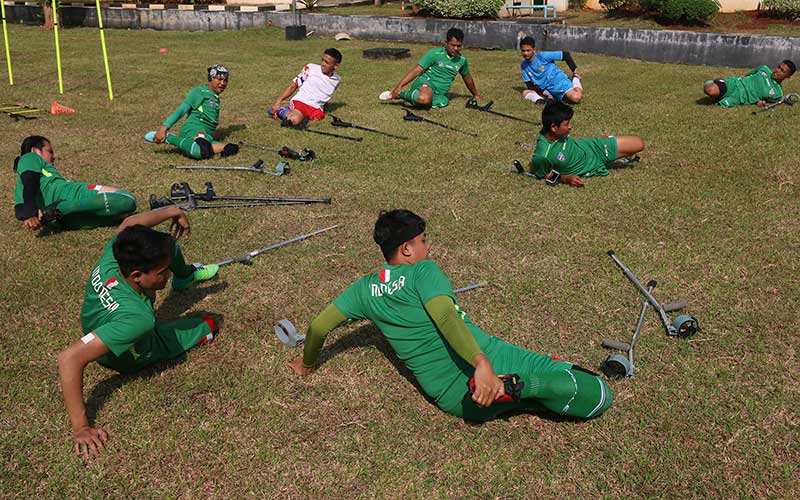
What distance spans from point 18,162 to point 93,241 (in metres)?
1.54

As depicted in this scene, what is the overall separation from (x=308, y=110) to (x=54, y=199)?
21.8ft

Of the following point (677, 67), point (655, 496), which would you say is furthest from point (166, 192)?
point (677, 67)

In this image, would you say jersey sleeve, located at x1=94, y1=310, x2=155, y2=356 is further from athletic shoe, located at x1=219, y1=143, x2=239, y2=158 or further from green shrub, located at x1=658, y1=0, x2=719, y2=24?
green shrub, located at x1=658, y1=0, x2=719, y2=24

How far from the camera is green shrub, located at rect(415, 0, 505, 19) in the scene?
26.5 meters

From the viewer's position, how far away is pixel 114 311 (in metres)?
5.13

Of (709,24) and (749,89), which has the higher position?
(709,24)

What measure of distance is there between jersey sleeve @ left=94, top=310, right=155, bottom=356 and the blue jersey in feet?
41.6

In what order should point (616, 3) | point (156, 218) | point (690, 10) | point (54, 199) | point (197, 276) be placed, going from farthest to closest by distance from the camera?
point (616, 3) < point (690, 10) < point (54, 199) < point (197, 276) < point (156, 218)

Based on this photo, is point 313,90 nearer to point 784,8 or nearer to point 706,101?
point 706,101

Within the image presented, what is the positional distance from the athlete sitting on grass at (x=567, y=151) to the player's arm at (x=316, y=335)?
5821 millimetres

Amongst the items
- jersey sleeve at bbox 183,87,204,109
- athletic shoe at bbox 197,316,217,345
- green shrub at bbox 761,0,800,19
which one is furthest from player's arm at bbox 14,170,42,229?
green shrub at bbox 761,0,800,19

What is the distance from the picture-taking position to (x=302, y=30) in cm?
2730

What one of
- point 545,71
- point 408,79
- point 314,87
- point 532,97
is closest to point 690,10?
point 545,71

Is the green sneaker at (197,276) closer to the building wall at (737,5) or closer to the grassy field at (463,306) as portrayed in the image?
the grassy field at (463,306)
